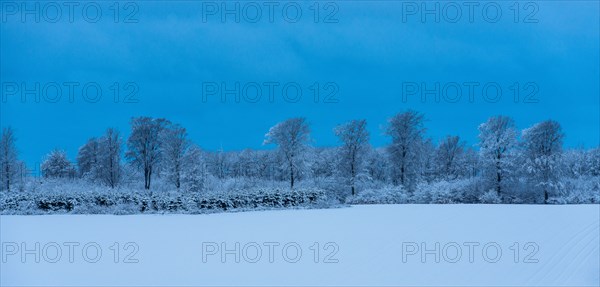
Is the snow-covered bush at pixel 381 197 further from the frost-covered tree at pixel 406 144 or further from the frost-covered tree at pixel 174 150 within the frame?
the frost-covered tree at pixel 174 150

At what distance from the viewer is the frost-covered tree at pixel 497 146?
109 feet

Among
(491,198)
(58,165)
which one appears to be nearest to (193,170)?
(491,198)

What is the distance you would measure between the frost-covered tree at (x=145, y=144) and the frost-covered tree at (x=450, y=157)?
23.2m

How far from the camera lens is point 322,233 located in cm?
1320

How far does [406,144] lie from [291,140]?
8.29 m

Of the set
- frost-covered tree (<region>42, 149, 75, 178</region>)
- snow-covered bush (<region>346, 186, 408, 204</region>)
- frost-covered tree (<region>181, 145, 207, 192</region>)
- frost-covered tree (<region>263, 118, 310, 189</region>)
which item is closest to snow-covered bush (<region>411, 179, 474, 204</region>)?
snow-covered bush (<region>346, 186, 408, 204</region>)

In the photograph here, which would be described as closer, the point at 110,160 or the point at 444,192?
the point at 444,192

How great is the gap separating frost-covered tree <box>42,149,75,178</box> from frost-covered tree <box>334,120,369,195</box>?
96.5ft

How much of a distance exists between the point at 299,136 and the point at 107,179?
1505cm

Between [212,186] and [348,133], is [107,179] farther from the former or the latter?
[348,133]

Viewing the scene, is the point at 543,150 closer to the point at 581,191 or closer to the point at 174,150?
the point at 581,191

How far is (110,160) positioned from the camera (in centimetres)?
3822

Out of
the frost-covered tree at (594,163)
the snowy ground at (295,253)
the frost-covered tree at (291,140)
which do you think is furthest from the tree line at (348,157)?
the snowy ground at (295,253)

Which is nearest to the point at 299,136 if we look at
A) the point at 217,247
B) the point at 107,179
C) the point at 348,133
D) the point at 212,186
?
the point at 348,133
